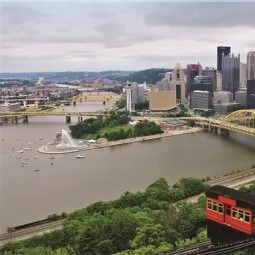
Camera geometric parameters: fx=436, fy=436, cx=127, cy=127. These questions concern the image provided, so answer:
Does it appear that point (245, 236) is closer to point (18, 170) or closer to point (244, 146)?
point (18, 170)

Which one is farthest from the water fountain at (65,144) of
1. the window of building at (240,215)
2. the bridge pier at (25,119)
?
the window of building at (240,215)

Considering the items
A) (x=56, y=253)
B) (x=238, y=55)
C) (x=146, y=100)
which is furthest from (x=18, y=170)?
(x=238, y=55)

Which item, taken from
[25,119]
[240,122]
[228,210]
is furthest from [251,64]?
[228,210]

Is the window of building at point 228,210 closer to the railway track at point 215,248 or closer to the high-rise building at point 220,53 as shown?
the railway track at point 215,248

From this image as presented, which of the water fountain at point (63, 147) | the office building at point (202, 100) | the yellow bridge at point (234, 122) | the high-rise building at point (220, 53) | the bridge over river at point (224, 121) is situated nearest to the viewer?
the water fountain at point (63, 147)

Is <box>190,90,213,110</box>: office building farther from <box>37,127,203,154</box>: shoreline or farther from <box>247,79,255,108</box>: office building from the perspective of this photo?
<box>37,127,203,154</box>: shoreline
